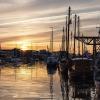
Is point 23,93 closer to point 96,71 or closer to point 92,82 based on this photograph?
point 92,82

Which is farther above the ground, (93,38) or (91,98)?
(93,38)

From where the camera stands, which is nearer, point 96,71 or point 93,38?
point 96,71

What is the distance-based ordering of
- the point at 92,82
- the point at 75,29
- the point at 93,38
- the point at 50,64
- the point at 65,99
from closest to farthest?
the point at 65,99
the point at 92,82
the point at 93,38
the point at 75,29
the point at 50,64

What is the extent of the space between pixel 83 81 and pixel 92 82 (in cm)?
136

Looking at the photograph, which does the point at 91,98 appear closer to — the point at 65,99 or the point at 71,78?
the point at 65,99

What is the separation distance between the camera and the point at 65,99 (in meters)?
27.5

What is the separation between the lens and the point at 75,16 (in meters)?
77.8

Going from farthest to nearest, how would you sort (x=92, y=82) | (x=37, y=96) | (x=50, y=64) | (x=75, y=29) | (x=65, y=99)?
(x=50, y=64)
(x=75, y=29)
(x=92, y=82)
(x=37, y=96)
(x=65, y=99)

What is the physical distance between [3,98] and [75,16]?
5128 centimetres

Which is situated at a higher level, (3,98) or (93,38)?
(93,38)

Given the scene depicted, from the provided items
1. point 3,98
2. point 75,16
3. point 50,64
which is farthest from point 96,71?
point 50,64

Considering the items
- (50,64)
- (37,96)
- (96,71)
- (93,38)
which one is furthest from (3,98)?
(50,64)

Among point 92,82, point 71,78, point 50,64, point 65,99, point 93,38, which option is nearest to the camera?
point 65,99

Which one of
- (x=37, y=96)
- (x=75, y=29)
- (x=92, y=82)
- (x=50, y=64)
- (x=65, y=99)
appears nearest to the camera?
(x=65, y=99)
